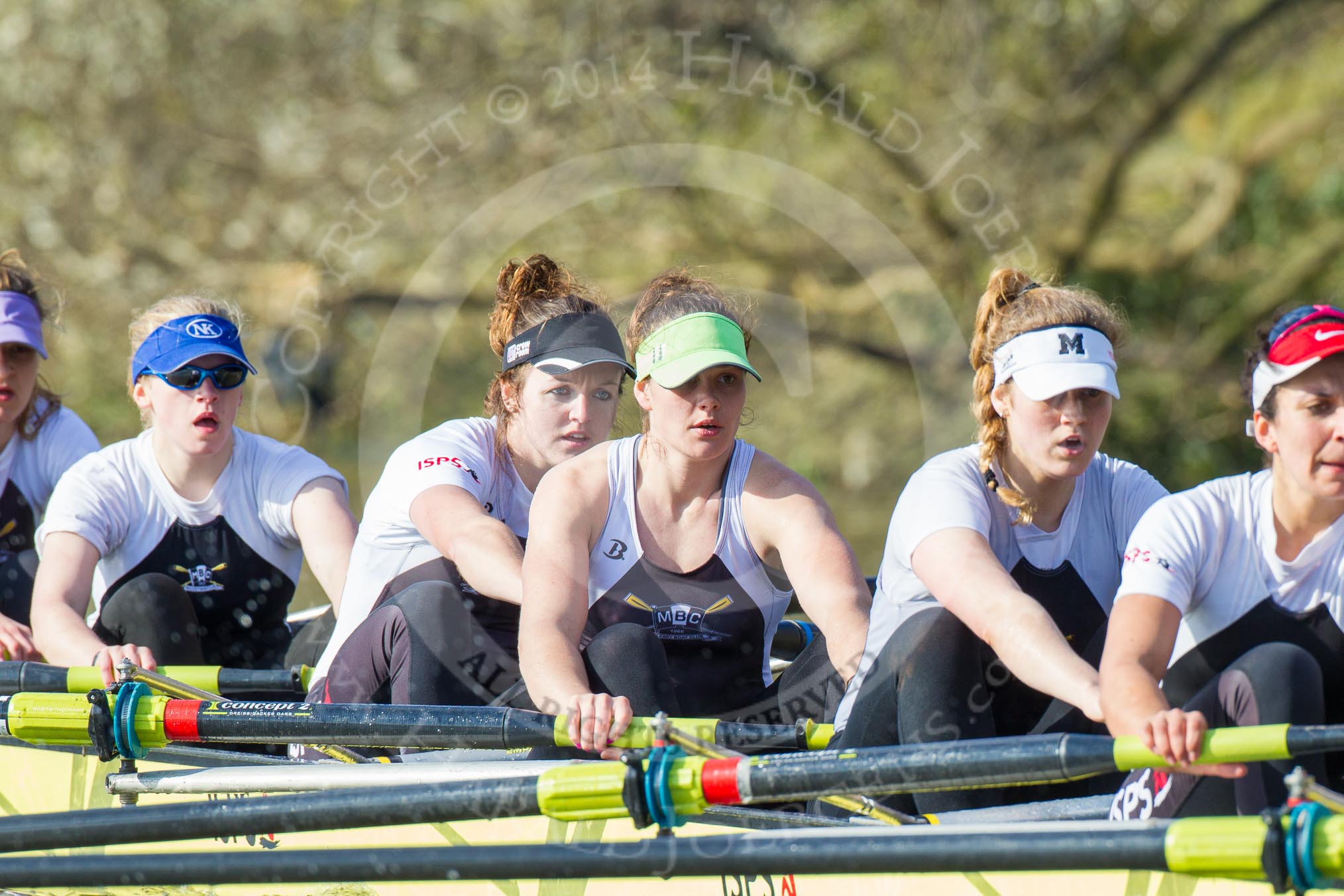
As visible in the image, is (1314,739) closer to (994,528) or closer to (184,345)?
(994,528)

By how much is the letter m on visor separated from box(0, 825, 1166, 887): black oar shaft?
3.05 feet

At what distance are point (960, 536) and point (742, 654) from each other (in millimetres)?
565

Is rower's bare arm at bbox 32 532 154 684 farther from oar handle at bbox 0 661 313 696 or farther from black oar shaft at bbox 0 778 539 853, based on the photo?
black oar shaft at bbox 0 778 539 853

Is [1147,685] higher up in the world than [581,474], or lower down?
lower down

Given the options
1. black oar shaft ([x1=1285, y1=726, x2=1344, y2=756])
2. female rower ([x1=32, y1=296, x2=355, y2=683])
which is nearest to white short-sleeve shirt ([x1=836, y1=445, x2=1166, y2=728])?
black oar shaft ([x1=1285, y1=726, x2=1344, y2=756])

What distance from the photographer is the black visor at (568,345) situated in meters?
3.06

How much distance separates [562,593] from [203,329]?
1434 mm

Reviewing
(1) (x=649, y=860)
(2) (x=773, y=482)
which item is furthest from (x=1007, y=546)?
(1) (x=649, y=860)

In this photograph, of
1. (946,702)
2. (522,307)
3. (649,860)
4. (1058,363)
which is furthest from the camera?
(522,307)

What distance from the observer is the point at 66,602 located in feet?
10.9

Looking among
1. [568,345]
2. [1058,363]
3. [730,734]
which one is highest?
[568,345]

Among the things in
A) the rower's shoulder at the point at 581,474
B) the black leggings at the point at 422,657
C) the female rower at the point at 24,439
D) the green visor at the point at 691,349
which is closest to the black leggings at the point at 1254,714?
the green visor at the point at 691,349

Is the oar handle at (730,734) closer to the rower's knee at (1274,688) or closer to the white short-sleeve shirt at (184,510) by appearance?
the rower's knee at (1274,688)

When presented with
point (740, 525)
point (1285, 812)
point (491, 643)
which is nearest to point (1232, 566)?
point (1285, 812)
